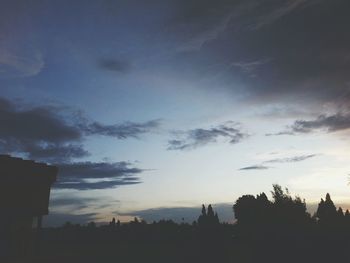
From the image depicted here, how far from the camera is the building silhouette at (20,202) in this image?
64.7 ft

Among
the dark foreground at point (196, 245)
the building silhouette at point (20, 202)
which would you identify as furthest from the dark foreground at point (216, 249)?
the building silhouette at point (20, 202)

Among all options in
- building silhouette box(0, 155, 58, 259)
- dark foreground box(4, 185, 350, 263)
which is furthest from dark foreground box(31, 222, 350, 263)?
building silhouette box(0, 155, 58, 259)

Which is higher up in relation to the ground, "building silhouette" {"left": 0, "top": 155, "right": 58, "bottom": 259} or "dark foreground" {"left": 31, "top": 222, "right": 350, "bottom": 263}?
"building silhouette" {"left": 0, "top": 155, "right": 58, "bottom": 259}

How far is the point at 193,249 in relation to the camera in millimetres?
40500

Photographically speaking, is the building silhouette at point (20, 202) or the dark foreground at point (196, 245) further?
the dark foreground at point (196, 245)

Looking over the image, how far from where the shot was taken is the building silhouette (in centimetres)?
1972

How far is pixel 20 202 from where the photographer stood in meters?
20.0

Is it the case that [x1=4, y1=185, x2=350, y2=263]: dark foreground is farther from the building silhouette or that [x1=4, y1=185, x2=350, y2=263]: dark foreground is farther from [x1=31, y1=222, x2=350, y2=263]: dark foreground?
the building silhouette

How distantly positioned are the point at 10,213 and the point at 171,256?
21946mm

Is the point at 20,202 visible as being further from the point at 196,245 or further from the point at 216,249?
the point at 216,249

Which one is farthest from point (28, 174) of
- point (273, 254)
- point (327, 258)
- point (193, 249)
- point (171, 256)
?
point (327, 258)

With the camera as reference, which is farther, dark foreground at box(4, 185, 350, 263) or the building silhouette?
dark foreground at box(4, 185, 350, 263)

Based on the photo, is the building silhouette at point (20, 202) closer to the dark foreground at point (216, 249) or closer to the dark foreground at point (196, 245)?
the dark foreground at point (196, 245)

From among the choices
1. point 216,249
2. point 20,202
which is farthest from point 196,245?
point 20,202
